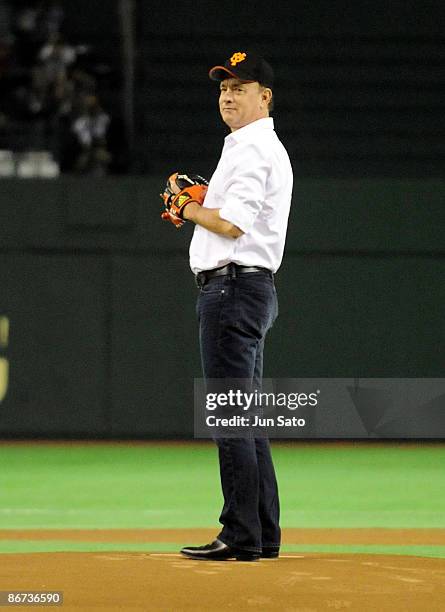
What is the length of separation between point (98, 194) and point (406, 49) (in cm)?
484

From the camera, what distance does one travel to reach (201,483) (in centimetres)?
995

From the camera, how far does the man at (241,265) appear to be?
18.0ft

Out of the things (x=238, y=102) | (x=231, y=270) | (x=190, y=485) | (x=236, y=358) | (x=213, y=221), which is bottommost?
(x=190, y=485)

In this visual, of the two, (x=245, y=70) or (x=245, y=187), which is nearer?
(x=245, y=187)

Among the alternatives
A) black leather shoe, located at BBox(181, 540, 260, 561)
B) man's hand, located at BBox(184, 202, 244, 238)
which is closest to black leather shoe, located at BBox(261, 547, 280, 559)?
black leather shoe, located at BBox(181, 540, 260, 561)

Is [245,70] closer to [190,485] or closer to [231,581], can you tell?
[231,581]

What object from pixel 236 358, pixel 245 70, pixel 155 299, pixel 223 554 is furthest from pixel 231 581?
pixel 155 299

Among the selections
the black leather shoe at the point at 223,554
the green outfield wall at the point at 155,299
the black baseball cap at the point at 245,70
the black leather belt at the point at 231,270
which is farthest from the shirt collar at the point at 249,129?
the green outfield wall at the point at 155,299

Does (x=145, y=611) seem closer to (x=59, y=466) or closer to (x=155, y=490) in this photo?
(x=155, y=490)

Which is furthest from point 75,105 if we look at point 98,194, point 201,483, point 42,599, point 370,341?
point 42,599

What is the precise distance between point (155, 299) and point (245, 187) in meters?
7.48

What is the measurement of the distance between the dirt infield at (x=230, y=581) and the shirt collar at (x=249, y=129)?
1683mm

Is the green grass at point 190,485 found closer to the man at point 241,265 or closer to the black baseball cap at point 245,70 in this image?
the man at point 241,265

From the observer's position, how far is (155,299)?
12.9 metres
